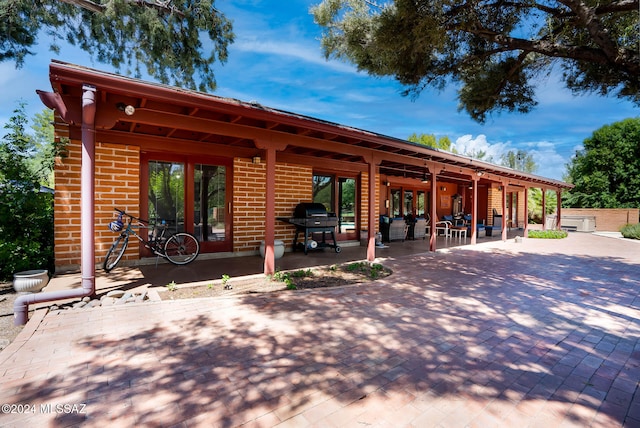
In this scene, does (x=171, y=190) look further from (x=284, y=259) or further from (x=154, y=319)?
(x=154, y=319)

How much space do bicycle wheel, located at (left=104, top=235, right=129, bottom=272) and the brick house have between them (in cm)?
30

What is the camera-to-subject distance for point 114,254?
537cm

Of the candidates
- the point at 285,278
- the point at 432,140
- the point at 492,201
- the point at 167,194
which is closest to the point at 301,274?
the point at 285,278

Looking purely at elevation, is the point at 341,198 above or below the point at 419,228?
above

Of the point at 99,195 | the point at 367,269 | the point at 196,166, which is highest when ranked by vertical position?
the point at 196,166

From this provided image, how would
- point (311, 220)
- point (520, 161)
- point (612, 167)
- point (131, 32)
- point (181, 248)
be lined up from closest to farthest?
point (181, 248) → point (311, 220) → point (131, 32) → point (612, 167) → point (520, 161)

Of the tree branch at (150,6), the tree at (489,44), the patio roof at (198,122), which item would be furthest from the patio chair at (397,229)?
the tree branch at (150,6)

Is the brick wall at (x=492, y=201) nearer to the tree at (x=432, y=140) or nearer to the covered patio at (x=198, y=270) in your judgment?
the tree at (x=432, y=140)

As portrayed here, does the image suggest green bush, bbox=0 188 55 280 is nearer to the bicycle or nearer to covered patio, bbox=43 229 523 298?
covered patio, bbox=43 229 523 298

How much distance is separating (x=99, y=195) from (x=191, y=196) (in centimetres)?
156

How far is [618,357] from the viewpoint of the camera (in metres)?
2.59

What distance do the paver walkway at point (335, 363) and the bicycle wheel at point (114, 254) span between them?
1978 mm

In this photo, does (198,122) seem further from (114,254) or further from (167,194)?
(114,254)

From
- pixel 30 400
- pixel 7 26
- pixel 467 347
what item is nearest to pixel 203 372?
pixel 30 400
